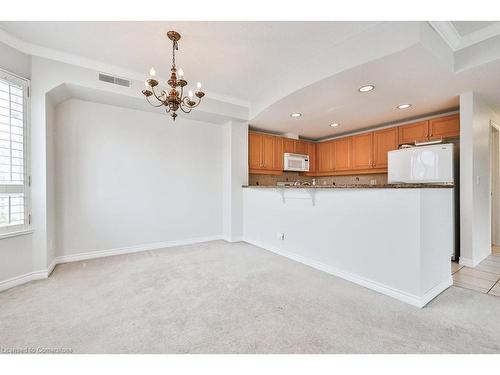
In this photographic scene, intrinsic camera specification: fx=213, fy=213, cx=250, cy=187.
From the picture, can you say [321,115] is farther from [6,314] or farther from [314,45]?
[6,314]

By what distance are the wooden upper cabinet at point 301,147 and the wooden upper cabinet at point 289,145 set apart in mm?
103

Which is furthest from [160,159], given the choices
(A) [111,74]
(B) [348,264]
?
(B) [348,264]

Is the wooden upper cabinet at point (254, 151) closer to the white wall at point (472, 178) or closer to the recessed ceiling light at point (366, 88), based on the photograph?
the recessed ceiling light at point (366, 88)

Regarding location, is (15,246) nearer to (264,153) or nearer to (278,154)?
(264,153)

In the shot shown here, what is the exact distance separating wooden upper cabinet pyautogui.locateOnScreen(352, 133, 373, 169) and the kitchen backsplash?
1.23ft

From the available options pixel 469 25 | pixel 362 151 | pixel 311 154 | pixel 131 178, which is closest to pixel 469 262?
pixel 362 151

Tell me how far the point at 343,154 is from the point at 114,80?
4.73 meters

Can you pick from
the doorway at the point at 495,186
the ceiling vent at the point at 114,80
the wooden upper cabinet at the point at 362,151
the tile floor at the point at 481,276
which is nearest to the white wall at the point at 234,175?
the ceiling vent at the point at 114,80

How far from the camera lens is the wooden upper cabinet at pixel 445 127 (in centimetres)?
344

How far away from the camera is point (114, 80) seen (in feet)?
9.94

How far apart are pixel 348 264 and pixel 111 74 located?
402 centimetres

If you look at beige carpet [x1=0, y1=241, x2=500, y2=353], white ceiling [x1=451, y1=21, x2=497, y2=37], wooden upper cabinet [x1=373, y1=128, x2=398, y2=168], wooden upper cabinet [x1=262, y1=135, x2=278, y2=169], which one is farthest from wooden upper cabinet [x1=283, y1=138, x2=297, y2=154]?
white ceiling [x1=451, y1=21, x2=497, y2=37]

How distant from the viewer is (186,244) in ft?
13.6

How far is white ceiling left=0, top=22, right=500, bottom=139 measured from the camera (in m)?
2.15
